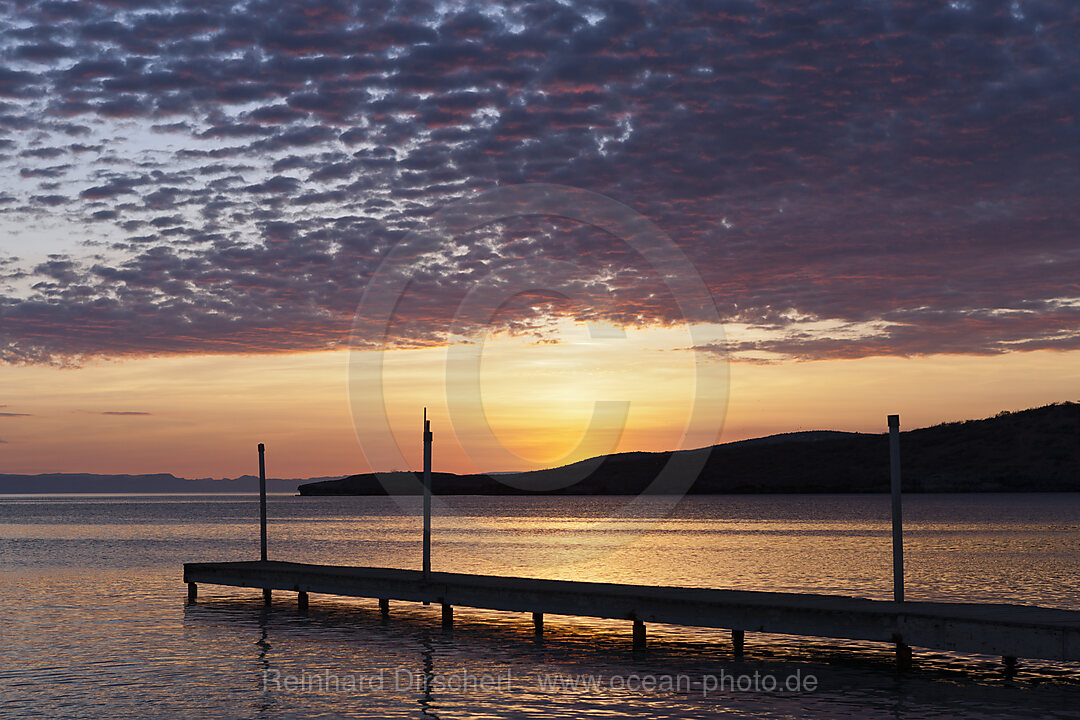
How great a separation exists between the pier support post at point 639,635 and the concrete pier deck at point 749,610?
0.03 meters

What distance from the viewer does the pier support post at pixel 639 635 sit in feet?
89.2

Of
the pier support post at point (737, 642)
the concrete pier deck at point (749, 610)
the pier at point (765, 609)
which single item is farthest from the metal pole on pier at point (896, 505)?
the pier support post at point (737, 642)

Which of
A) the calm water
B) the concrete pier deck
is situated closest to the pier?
the concrete pier deck

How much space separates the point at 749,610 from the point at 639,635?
145 inches

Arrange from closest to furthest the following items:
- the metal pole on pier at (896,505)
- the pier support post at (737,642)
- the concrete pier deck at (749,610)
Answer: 1. the concrete pier deck at (749,610)
2. the metal pole on pier at (896,505)
3. the pier support post at (737,642)

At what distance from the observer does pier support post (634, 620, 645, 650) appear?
27.2 metres

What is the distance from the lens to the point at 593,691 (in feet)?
71.8

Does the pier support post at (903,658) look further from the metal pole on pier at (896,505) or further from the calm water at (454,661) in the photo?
the metal pole on pier at (896,505)

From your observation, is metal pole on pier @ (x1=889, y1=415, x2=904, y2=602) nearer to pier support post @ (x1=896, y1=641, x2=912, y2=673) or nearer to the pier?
the pier

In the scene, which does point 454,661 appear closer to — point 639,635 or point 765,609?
point 639,635

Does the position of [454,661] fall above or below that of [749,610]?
below

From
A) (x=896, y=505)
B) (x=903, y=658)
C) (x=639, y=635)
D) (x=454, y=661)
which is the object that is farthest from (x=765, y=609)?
(x=454, y=661)

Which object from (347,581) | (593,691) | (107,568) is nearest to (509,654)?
(593,691)

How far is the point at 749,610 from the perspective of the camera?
80.8 feet
